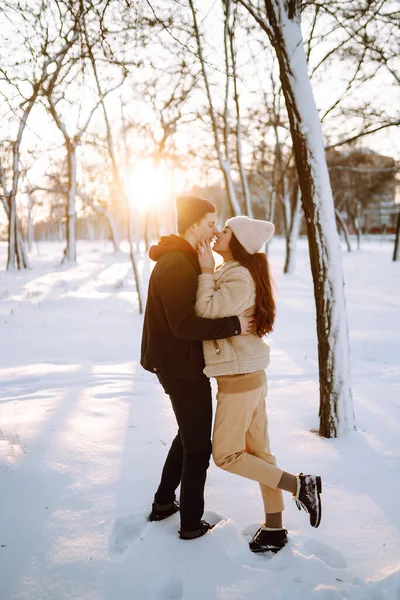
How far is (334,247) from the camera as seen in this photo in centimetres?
365

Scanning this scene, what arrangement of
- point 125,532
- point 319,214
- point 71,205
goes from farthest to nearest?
point 71,205
point 319,214
point 125,532

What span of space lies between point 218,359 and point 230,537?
3.55 feet

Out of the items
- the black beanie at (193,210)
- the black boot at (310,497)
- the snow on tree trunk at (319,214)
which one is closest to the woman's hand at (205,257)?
the black beanie at (193,210)

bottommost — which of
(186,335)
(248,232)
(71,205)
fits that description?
(186,335)

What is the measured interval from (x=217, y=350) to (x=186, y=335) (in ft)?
0.71

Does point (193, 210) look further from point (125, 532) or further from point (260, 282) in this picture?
point (125, 532)

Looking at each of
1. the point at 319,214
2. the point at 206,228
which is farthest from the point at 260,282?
the point at 319,214

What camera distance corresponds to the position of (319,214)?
3.59m

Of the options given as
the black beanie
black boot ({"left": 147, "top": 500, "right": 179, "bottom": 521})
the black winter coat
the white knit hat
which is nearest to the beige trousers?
the black winter coat

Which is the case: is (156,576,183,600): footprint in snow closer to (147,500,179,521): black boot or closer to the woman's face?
(147,500,179,521): black boot

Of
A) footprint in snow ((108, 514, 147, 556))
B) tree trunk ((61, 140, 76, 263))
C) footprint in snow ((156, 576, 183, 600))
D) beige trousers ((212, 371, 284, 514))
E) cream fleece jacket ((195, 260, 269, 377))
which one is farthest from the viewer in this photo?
tree trunk ((61, 140, 76, 263))

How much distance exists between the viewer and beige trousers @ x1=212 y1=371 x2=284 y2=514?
2.43 meters

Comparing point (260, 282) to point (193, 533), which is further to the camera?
point (193, 533)

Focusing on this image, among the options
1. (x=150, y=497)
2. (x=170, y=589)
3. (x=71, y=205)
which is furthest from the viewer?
(x=71, y=205)
